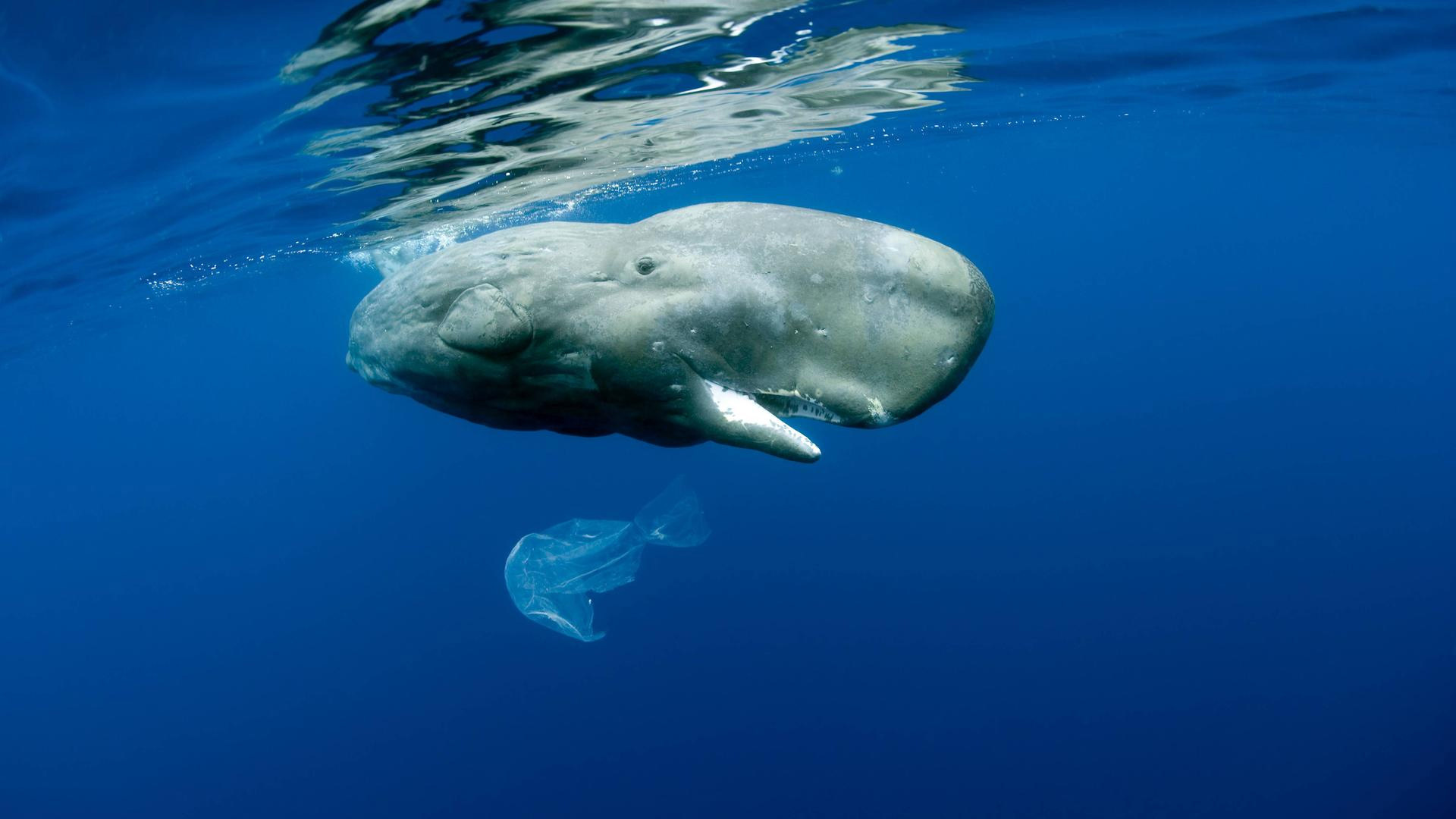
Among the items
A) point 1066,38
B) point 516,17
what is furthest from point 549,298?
point 1066,38

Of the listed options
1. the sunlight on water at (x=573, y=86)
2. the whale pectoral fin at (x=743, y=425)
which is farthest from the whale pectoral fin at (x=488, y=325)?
the sunlight on water at (x=573, y=86)

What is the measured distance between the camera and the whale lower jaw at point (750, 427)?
266 centimetres

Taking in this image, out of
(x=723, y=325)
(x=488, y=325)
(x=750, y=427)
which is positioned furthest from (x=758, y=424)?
(x=488, y=325)

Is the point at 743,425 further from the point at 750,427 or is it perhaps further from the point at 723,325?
the point at 723,325

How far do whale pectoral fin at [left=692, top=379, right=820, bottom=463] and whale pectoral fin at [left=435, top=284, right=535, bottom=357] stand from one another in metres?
0.74

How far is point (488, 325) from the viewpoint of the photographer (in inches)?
118

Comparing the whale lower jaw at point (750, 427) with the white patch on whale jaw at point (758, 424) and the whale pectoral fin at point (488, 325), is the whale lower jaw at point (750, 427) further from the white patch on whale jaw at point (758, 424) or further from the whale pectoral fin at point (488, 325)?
the whale pectoral fin at point (488, 325)

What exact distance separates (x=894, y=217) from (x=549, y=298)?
6572 cm

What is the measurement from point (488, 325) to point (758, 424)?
1131 mm

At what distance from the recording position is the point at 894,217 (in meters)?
65.2

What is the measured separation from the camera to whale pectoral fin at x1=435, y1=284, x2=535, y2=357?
300cm

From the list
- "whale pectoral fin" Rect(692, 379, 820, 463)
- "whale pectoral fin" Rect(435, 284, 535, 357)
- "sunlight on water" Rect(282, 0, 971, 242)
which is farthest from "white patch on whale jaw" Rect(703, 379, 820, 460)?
"sunlight on water" Rect(282, 0, 971, 242)

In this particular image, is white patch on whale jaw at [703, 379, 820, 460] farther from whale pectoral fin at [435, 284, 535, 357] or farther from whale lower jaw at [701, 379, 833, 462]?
whale pectoral fin at [435, 284, 535, 357]

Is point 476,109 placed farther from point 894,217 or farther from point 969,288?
point 894,217
